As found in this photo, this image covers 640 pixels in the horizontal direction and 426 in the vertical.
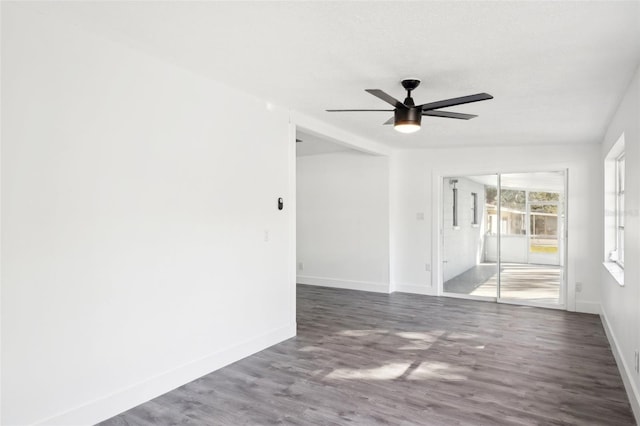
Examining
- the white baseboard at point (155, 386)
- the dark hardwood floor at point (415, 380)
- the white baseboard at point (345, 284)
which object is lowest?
the dark hardwood floor at point (415, 380)

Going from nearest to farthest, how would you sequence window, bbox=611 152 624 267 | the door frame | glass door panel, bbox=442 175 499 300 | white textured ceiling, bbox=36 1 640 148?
white textured ceiling, bbox=36 1 640 148, window, bbox=611 152 624 267, the door frame, glass door panel, bbox=442 175 499 300

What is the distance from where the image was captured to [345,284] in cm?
718

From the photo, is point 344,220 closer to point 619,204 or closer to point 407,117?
point 619,204

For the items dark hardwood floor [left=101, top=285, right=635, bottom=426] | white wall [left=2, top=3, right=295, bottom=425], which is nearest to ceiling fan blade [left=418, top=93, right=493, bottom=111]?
white wall [left=2, top=3, right=295, bottom=425]

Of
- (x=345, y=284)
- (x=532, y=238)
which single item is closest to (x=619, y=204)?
(x=532, y=238)

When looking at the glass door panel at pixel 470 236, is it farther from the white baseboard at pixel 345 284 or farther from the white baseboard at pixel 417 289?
the white baseboard at pixel 345 284

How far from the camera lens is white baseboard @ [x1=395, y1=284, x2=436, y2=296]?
674cm

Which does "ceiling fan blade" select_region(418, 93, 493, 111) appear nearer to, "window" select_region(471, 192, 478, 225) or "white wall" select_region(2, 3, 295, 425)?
"white wall" select_region(2, 3, 295, 425)

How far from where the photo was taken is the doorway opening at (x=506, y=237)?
5.99 m

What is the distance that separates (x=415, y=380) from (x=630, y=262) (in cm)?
182

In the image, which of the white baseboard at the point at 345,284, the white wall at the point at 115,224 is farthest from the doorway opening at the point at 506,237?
the white wall at the point at 115,224

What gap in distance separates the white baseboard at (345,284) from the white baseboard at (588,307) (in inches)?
105

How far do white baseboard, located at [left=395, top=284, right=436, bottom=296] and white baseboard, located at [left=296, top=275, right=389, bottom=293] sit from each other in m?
0.31

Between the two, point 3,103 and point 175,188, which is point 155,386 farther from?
point 3,103
